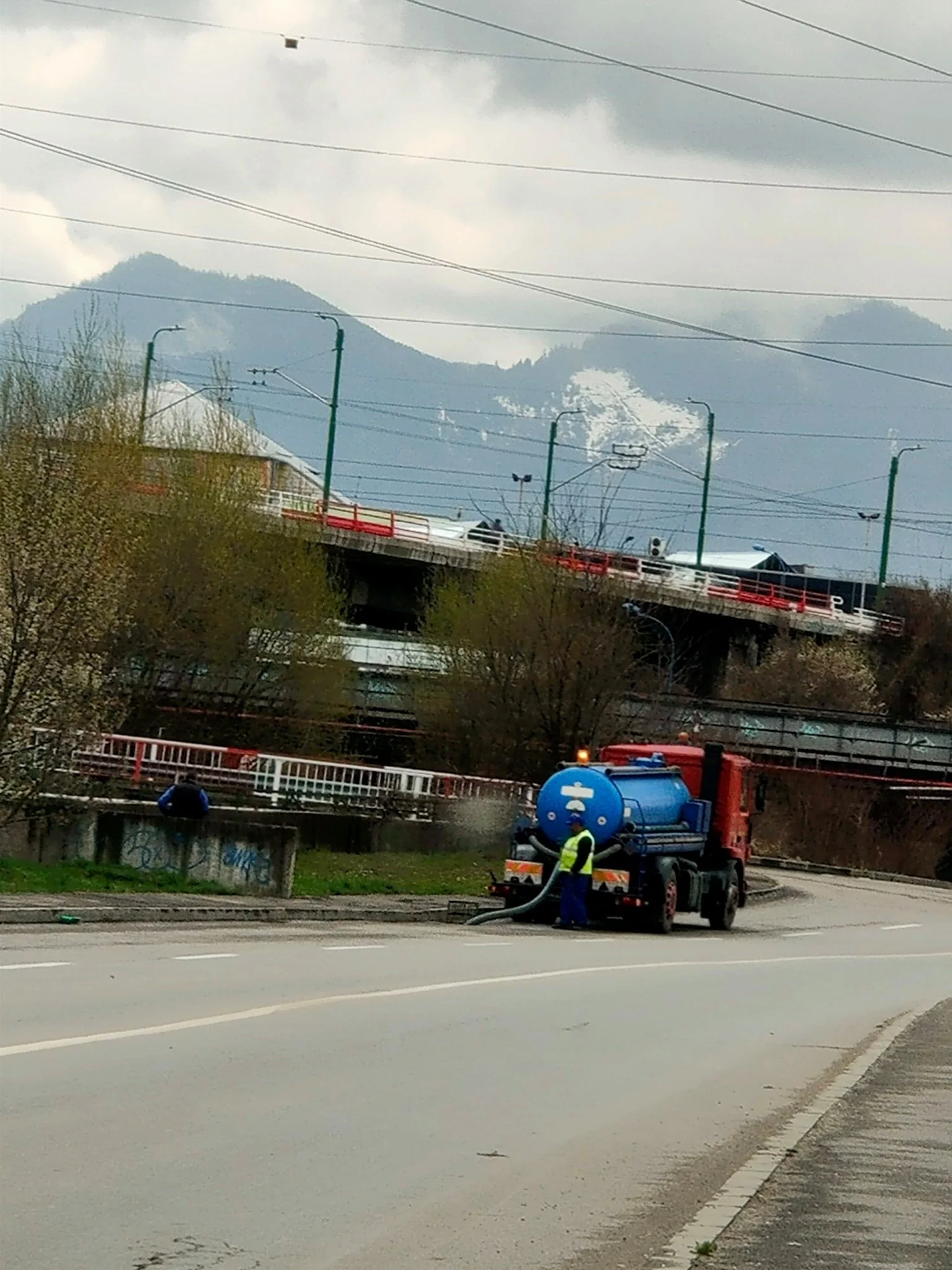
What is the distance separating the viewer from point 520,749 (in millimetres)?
49969

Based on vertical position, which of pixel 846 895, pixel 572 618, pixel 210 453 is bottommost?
pixel 846 895

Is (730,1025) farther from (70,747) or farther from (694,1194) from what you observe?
(70,747)

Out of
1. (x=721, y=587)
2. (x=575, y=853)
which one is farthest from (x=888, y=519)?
(x=575, y=853)

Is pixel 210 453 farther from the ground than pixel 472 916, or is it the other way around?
pixel 210 453

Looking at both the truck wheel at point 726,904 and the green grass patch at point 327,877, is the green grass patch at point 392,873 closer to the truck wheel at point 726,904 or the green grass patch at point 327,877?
the green grass patch at point 327,877

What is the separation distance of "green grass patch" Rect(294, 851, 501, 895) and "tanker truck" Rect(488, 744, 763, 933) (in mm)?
2400

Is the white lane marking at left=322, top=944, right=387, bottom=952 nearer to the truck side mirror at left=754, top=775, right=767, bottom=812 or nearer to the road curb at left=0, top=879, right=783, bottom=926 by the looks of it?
the road curb at left=0, top=879, right=783, bottom=926

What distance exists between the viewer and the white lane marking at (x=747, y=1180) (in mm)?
7617

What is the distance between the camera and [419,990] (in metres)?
17.7

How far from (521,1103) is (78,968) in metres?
6.64

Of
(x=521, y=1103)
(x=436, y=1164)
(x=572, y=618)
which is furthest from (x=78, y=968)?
(x=572, y=618)

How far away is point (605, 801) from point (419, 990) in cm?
1483

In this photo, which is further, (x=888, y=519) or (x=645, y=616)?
(x=888, y=519)

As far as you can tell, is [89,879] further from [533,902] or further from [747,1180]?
[747,1180]
